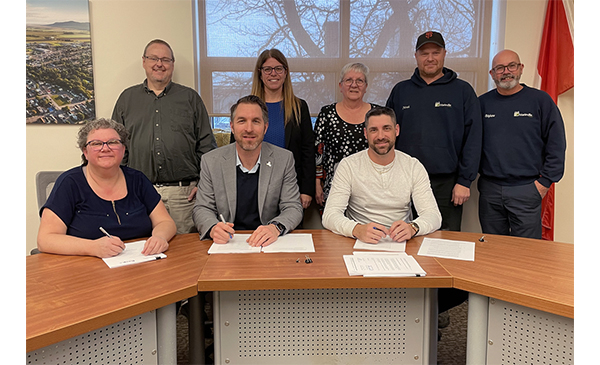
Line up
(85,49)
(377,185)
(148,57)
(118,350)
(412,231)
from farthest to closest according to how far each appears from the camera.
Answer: (85,49) < (148,57) < (377,185) < (412,231) < (118,350)

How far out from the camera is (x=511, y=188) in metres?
2.86

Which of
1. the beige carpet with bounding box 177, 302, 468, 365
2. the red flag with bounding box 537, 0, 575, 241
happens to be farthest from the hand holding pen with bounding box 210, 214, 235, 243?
the red flag with bounding box 537, 0, 575, 241

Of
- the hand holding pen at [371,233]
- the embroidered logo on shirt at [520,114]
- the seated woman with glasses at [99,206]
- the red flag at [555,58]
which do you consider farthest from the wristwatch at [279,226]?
the red flag at [555,58]

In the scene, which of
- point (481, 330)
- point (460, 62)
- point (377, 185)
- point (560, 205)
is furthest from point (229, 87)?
point (560, 205)

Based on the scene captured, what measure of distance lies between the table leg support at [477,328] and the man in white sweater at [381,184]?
2.34 ft

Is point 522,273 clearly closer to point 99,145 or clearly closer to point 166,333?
point 166,333

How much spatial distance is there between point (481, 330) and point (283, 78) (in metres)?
1.97

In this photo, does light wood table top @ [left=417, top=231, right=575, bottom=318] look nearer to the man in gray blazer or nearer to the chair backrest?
the man in gray blazer

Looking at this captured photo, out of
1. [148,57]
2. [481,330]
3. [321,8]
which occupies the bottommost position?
[481,330]

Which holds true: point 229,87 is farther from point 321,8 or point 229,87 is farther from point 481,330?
point 481,330

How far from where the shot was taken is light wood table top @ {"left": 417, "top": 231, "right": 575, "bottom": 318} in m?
1.34

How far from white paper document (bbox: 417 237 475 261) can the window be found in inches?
74.4

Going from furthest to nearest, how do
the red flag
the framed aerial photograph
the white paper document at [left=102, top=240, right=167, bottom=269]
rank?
the red flag
the framed aerial photograph
the white paper document at [left=102, top=240, right=167, bottom=269]

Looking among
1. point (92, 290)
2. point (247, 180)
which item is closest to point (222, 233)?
point (247, 180)
